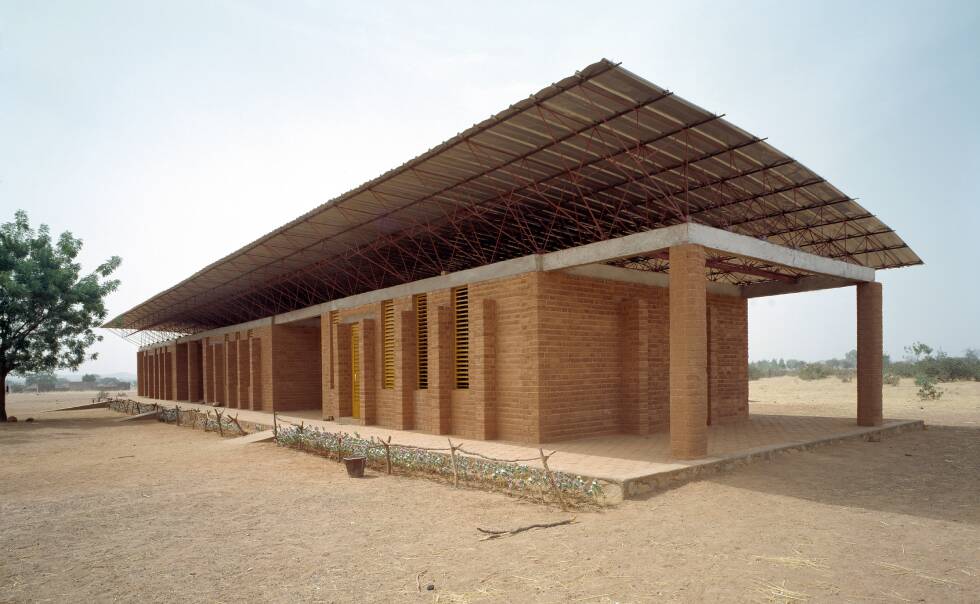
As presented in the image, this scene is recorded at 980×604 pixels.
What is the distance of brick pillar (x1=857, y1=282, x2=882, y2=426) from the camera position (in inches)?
578

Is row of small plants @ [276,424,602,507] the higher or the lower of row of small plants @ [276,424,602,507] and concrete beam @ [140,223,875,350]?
the lower

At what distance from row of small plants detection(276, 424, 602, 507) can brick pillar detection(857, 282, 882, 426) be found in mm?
10148

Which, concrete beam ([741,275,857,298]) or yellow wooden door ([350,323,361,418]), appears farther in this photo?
yellow wooden door ([350,323,361,418])

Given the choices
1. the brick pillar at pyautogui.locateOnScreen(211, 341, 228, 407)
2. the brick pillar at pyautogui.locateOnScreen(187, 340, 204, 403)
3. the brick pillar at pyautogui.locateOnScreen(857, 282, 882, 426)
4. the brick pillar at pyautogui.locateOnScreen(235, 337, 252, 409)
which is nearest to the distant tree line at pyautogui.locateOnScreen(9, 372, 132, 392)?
the brick pillar at pyautogui.locateOnScreen(187, 340, 204, 403)

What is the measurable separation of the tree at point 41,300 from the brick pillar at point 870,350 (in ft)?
101

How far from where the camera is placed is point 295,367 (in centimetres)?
2364

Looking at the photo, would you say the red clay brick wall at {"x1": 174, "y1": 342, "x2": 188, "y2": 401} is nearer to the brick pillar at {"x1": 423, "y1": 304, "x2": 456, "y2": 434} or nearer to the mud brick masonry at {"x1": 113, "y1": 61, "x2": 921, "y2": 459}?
the mud brick masonry at {"x1": 113, "y1": 61, "x2": 921, "y2": 459}

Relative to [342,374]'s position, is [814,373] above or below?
below

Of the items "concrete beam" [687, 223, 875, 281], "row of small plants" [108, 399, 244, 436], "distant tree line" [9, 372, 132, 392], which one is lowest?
"distant tree line" [9, 372, 132, 392]

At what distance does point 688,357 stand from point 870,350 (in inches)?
330

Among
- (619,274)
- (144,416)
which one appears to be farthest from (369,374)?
(144,416)

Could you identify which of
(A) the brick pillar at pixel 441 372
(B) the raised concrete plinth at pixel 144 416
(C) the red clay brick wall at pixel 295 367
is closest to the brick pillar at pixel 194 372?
(B) the raised concrete plinth at pixel 144 416

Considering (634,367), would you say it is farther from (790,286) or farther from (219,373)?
(219,373)

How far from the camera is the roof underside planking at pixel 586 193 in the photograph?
9750 millimetres
